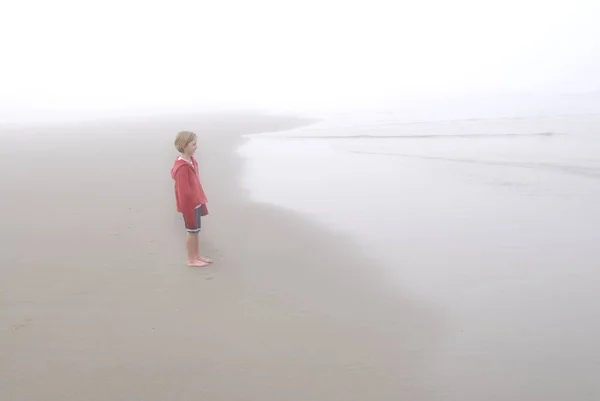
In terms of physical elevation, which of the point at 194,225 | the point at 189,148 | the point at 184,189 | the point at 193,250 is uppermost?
the point at 189,148

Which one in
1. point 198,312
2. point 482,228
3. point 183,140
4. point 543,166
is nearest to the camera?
point 198,312

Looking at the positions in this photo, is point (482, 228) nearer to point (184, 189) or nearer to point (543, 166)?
point (184, 189)

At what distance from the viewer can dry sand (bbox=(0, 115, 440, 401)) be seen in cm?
346

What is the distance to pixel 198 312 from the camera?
4.45 meters

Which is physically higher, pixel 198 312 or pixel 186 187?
pixel 186 187

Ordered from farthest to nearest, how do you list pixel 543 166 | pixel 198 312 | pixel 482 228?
pixel 543 166 < pixel 482 228 < pixel 198 312

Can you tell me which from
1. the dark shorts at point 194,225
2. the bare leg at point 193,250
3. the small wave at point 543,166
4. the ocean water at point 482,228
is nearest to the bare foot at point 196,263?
the bare leg at point 193,250

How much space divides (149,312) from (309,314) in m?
1.31

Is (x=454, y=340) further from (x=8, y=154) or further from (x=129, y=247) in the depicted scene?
(x=8, y=154)

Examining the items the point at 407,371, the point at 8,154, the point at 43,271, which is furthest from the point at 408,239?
the point at 8,154

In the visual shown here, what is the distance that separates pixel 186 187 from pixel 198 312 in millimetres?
1385

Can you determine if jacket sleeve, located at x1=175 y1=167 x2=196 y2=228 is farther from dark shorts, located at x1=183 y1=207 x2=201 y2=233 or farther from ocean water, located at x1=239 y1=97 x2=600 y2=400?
ocean water, located at x1=239 y1=97 x2=600 y2=400

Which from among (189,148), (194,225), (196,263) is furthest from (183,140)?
(196,263)

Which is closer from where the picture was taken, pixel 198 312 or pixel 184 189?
pixel 198 312
